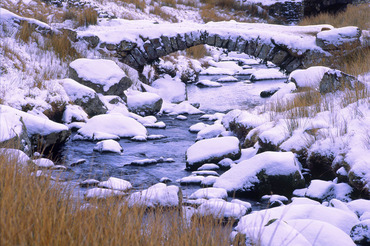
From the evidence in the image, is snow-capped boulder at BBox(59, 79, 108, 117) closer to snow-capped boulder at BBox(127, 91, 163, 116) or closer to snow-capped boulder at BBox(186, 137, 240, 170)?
snow-capped boulder at BBox(127, 91, 163, 116)

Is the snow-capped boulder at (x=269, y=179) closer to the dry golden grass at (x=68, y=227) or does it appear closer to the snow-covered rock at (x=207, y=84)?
the dry golden grass at (x=68, y=227)

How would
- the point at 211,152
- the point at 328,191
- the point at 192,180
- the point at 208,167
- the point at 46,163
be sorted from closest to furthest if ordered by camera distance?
the point at 46,163 → the point at 328,191 → the point at 192,180 → the point at 208,167 → the point at 211,152

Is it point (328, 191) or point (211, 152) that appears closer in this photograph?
point (328, 191)

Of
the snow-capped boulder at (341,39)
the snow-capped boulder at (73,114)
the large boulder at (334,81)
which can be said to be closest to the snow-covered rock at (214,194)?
the large boulder at (334,81)

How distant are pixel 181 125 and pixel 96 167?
10.4 feet

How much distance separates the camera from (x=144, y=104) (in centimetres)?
848

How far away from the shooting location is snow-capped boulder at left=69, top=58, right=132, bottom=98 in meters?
7.98

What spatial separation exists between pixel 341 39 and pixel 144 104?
4709 millimetres

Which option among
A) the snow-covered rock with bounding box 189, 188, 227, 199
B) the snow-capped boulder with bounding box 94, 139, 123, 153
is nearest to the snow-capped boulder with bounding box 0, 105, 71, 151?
the snow-capped boulder with bounding box 94, 139, 123, 153

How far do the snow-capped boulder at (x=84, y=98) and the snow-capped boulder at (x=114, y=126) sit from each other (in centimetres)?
76

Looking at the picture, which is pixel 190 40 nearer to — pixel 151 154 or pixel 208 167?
pixel 151 154

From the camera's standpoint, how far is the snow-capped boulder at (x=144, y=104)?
8.34 metres

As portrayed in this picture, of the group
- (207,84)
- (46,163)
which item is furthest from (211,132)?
(207,84)

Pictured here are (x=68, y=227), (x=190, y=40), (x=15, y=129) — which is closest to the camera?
(x=68, y=227)
